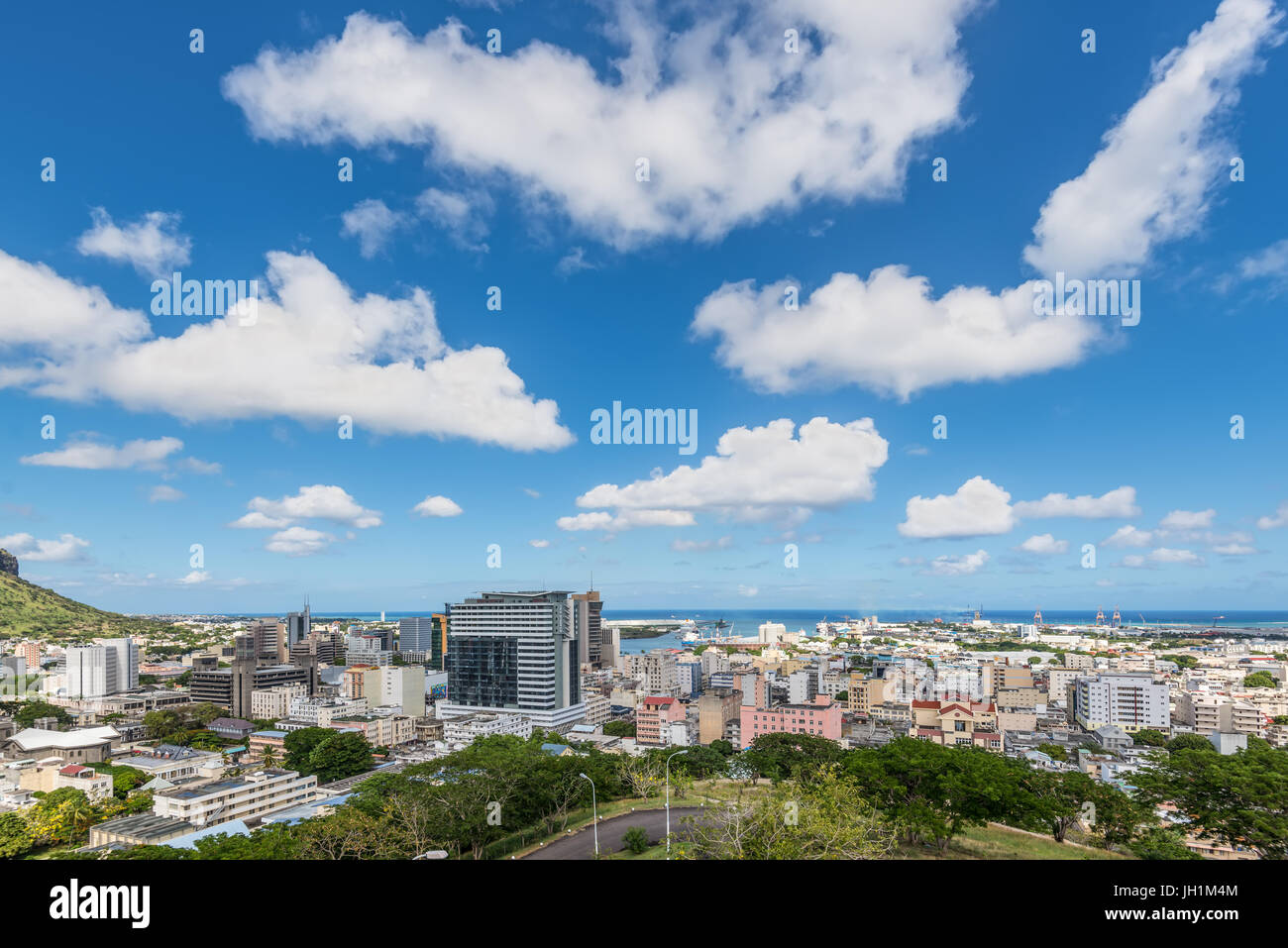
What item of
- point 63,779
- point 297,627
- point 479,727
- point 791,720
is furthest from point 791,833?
point 297,627

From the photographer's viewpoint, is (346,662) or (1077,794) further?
(346,662)

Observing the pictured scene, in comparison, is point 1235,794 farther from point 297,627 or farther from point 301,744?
point 297,627

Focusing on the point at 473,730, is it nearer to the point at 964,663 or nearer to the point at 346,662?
the point at 346,662

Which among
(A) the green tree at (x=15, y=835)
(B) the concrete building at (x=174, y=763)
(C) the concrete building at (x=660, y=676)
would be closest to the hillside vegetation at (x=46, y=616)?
(B) the concrete building at (x=174, y=763)

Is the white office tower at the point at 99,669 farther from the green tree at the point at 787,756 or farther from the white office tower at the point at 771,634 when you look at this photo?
the white office tower at the point at 771,634
